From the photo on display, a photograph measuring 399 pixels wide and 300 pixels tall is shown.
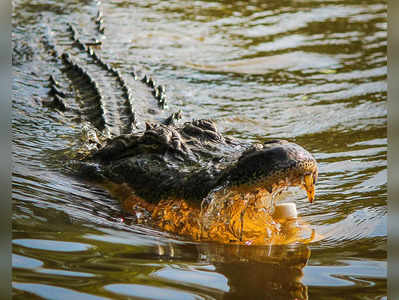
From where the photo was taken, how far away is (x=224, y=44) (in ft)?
28.0

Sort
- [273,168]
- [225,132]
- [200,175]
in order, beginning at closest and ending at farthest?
[273,168] < [200,175] < [225,132]

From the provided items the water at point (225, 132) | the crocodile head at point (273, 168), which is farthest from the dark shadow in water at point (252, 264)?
the crocodile head at point (273, 168)

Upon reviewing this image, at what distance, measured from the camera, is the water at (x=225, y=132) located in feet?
7.36

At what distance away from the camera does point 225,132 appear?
533cm

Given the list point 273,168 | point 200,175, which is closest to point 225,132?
point 200,175

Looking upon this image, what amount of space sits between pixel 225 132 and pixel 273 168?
9.62ft

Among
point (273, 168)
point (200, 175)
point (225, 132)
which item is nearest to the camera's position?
point (273, 168)

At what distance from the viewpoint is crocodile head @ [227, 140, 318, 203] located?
2.41m

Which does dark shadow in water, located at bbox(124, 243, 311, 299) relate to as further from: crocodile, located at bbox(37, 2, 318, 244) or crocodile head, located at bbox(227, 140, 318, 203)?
crocodile head, located at bbox(227, 140, 318, 203)

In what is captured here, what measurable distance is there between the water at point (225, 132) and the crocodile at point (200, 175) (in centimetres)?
15

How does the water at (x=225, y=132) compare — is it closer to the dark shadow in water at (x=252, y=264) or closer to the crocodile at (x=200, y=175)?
the dark shadow in water at (x=252, y=264)

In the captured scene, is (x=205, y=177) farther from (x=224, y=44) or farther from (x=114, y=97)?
(x=224, y=44)

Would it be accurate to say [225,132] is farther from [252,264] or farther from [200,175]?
[252,264]

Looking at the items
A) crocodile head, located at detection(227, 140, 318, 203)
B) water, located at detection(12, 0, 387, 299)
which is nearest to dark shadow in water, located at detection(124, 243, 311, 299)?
water, located at detection(12, 0, 387, 299)
